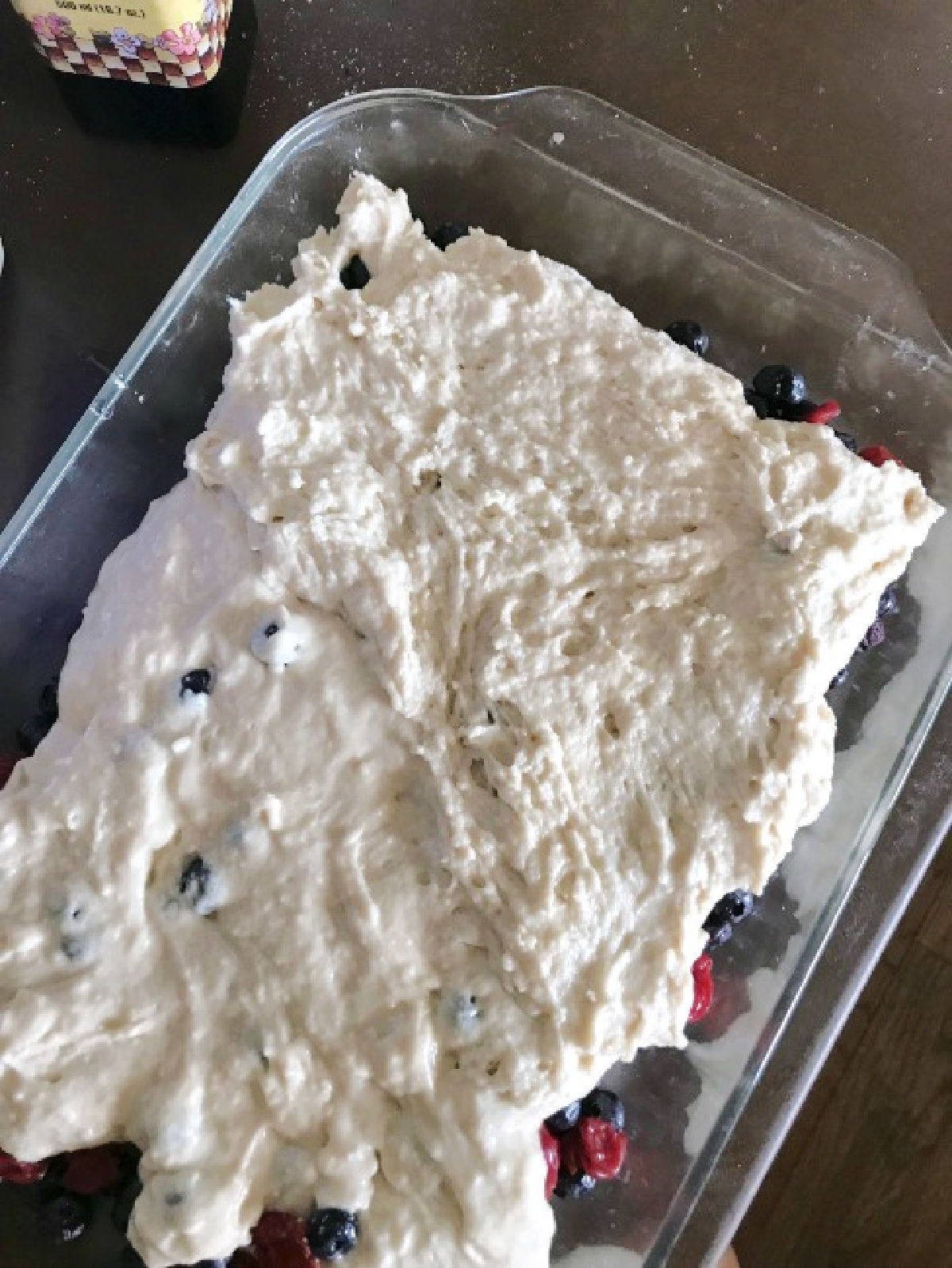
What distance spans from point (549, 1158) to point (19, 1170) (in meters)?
0.43

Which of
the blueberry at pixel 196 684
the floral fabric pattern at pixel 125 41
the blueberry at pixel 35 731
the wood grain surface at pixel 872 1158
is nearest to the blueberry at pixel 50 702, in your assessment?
the blueberry at pixel 35 731

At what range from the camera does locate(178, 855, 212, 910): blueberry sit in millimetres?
922

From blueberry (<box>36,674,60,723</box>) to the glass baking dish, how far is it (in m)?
0.05

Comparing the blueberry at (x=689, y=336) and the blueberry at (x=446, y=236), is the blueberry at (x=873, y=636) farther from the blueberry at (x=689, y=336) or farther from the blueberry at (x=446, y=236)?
the blueberry at (x=446, y=236)

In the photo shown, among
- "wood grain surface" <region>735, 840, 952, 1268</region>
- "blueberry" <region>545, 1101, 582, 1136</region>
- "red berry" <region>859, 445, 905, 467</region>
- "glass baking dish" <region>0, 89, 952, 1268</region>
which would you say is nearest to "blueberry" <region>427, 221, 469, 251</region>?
"glass baking dish" <region>0, 89, 952, 1268</region>

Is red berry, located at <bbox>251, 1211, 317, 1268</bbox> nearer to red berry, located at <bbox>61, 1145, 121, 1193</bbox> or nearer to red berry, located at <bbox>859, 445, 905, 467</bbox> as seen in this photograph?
red berry, located at <bbox>61, 1145, 121, 1193</bbox>

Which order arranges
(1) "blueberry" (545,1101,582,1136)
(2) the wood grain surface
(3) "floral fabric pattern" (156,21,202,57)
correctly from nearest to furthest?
(1) "blueberry" (545,1101,582,1136), (3) "floral fabric pattern" (156,21,202,57), (2) the wood grain surface

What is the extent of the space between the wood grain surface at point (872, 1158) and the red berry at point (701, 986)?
1.58ft

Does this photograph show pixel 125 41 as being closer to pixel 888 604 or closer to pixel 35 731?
pixel 35 731

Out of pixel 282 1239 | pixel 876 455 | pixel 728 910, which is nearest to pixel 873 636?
pixel 876 455

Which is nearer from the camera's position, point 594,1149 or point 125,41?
point 594,1149

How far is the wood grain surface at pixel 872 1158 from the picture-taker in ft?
4.62

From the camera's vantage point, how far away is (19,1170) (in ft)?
3.09

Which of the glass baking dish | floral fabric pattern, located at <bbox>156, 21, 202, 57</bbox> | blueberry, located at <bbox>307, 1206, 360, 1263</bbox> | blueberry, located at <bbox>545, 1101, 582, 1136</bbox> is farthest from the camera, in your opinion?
floral fabric pattern, located at <bbox>156, 21, 202, 57</bbox>
